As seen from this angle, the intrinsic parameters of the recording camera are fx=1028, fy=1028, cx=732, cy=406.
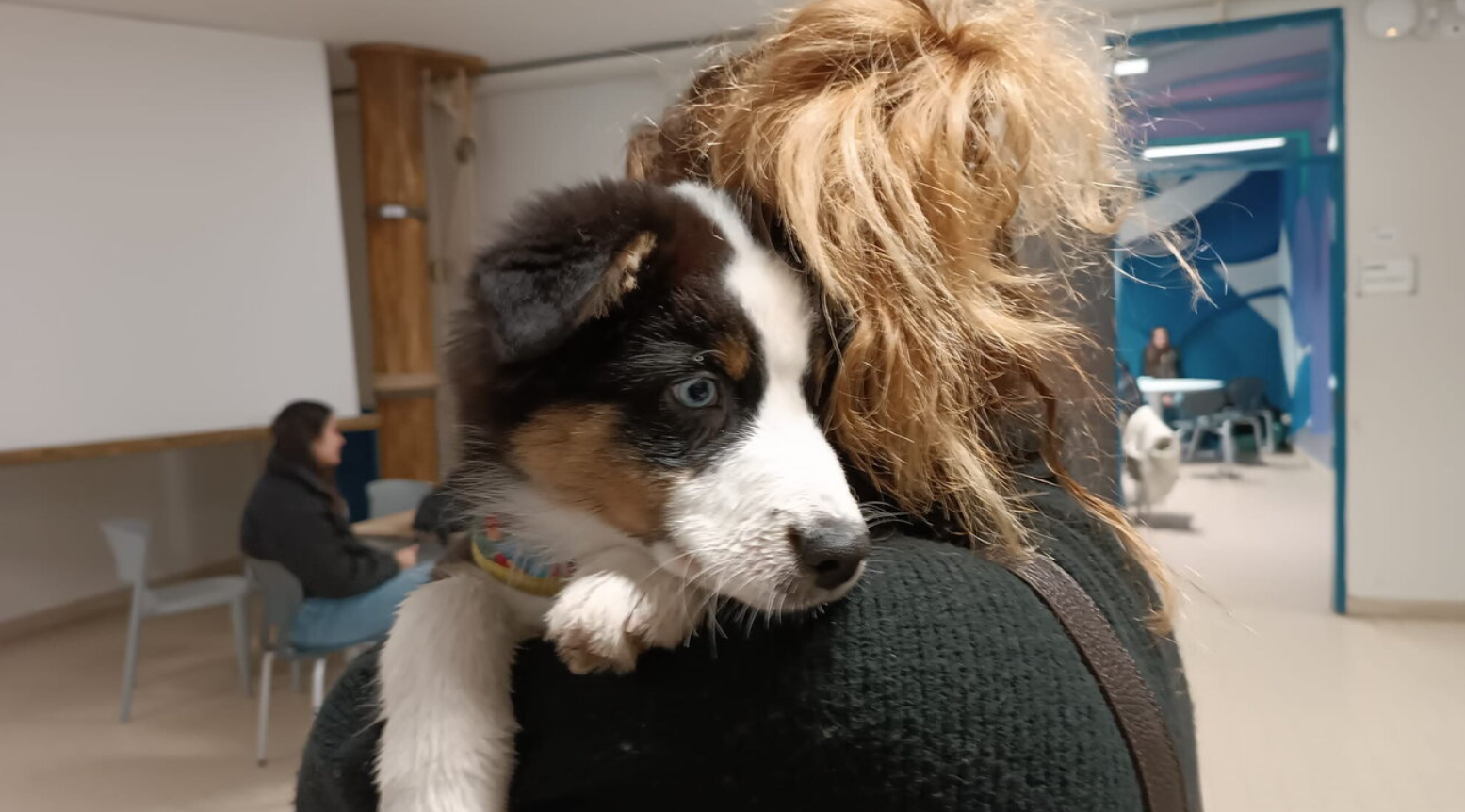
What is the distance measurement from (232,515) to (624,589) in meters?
6.63

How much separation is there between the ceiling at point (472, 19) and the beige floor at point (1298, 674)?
2.57 metres

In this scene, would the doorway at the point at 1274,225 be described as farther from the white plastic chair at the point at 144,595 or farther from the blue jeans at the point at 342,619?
the white plastic chair at the point at 144,595

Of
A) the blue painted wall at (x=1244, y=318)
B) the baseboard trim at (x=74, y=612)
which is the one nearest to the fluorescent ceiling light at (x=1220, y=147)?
the blue painted wall at (x=1244, y=318)

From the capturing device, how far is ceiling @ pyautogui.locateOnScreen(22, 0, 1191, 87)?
4.58 meters

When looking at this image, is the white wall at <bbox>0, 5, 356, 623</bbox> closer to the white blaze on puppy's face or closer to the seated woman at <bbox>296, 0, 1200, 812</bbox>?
the seated woman at <bbox>296, 0, 1200, 812</bbox>

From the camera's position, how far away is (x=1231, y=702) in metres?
3.89

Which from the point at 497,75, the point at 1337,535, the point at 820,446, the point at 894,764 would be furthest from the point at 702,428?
the point at 497,75

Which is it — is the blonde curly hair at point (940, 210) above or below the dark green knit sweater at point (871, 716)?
above

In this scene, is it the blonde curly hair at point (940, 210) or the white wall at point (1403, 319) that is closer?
the blonde curly hair at point (940, 210)

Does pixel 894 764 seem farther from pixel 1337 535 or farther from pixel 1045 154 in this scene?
pixel 1337 535

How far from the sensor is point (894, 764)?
2.35 feet

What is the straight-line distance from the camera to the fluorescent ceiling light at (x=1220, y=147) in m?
3.96

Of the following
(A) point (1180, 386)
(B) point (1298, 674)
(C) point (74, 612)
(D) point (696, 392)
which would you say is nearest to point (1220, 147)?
(A) point (1180, 386)

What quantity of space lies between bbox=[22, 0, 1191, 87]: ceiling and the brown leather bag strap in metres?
3.96
